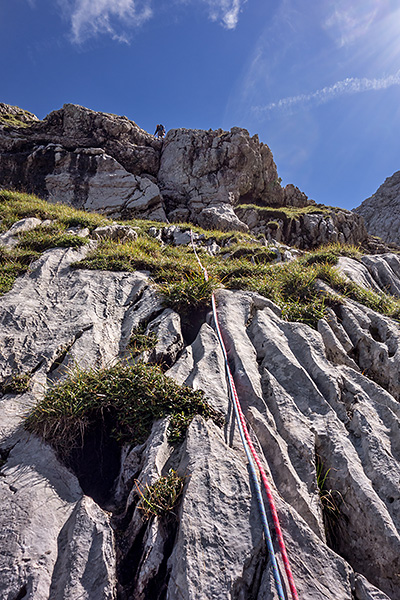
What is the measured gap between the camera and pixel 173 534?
3.88m

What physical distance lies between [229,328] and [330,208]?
3446 cm

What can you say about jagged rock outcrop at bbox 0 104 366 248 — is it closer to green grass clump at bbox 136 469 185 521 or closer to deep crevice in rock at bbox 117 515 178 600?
green grass clump at bbox 136 469 185 521

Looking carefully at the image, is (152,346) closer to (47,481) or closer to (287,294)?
(47,481)

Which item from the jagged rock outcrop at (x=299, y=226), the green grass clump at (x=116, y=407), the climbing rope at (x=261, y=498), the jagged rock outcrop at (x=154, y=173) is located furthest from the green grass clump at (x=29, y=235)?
the jagged rock outcrop at (x=299, y=226)

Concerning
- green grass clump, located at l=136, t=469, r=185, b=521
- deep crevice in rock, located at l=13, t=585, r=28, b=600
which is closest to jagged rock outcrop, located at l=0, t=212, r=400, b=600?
deep crevice in rock, located at l=13, t=585, r=28, b=600

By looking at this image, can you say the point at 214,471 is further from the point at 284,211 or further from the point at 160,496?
the point at 284,211

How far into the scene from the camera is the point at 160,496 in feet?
13.4

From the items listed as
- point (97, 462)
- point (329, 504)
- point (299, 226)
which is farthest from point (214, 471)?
point (299, 226)

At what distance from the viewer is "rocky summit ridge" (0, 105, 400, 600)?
11.8 ft

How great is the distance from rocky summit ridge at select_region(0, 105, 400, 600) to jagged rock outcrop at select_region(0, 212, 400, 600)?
0.02 meters

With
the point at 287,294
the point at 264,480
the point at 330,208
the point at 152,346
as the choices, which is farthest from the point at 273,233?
the point at 264,480

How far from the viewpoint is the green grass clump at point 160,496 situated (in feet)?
13.1

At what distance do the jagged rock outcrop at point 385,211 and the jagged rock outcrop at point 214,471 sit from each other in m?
69.8

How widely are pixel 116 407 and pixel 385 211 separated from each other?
87.3 meters
